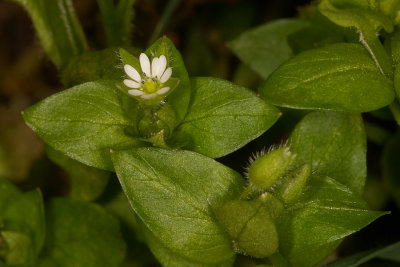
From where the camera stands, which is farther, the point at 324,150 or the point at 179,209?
the point at 324,150

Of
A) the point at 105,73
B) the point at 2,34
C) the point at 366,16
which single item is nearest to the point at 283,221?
the point at 366,16

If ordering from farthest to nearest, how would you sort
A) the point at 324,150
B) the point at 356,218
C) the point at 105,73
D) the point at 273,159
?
the point at 105,73 < the point at 324,150 < the point at 356,218 < the point at 273,159

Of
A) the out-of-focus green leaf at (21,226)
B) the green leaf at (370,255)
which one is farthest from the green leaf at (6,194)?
the green leaf at (370,255)

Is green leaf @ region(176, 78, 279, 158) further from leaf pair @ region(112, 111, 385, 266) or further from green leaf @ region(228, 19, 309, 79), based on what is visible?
green leaf @ region(228, 19, 309, 79)

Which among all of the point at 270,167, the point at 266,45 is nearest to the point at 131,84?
the point at 270,167

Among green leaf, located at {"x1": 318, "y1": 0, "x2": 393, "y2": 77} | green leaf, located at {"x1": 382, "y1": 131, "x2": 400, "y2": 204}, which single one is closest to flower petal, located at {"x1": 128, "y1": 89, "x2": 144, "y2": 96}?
green leaf, located at {"x1": 318, "y1": 0, "x2": 393, "y2": 77}

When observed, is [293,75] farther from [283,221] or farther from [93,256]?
[93,256]
